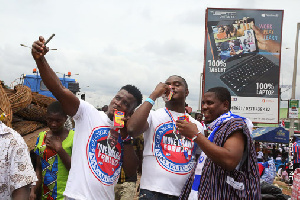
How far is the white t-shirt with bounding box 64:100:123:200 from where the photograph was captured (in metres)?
2.48

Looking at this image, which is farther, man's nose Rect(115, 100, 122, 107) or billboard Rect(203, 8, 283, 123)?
billboard Rect(203, 8, 283, 123)

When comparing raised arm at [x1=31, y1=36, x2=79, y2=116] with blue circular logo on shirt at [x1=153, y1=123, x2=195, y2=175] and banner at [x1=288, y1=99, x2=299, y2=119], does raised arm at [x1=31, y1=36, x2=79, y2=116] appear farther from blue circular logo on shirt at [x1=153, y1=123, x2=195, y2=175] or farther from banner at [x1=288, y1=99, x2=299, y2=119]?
banner at [x1=288, y1=99, x2=299, y2=119]

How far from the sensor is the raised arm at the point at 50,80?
2127 millimetres

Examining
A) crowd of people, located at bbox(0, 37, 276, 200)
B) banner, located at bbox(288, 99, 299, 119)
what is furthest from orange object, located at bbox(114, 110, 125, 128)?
banner, located at bbox(288, 99, 299, 119)

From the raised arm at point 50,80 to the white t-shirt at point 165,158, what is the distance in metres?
0.79

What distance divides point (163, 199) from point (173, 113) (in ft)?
2.79

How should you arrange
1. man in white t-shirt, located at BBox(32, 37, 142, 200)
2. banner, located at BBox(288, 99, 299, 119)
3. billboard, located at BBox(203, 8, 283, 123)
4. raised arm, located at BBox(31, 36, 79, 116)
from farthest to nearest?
banner, located at BBox(288, 99, 299, 119)
billboard, located at BBox(203, 8, 283, 123)
man in white t-shirt, located at BBox(32, 37, 142, 200)
raised arm, located at BBox(31, 36, 79, 116)

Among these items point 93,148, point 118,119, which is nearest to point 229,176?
point 118,119

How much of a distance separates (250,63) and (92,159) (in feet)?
31.1

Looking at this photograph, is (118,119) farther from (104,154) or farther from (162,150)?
(162,150)

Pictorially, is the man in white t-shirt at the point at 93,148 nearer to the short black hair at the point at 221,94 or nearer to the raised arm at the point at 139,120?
the raised arm at the point at 139,120

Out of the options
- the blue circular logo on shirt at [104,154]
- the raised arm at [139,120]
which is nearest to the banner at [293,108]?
the raised arm at [139,120]

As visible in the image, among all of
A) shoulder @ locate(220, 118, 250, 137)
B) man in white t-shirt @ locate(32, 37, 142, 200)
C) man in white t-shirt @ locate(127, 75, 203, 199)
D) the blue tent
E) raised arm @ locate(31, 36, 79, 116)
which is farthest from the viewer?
the blue tent

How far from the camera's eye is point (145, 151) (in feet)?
9.47
